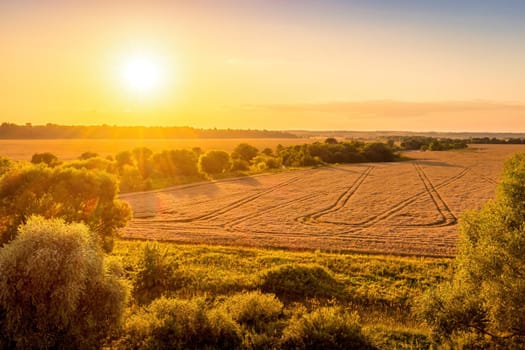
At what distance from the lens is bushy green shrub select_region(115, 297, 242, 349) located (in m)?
14.0

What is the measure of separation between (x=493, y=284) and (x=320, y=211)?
104 feet

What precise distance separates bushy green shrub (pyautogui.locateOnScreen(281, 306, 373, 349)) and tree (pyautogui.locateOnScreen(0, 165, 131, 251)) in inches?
494

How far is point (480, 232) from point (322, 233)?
796 inches

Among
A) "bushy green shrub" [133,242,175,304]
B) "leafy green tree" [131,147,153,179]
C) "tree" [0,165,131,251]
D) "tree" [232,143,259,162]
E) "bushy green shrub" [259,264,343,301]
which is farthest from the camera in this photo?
"tree" [232,143,259,162]

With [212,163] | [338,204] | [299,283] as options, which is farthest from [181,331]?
[212,163]

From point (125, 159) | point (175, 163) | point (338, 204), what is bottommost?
point (338, 204)

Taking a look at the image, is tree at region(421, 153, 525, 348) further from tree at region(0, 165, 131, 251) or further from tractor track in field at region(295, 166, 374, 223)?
tractor track in field at region(295, 166, 374, 223)

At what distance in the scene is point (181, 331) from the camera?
1418cm

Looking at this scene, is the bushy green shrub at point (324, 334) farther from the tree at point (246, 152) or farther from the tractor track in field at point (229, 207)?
the tree at point (246, 152)

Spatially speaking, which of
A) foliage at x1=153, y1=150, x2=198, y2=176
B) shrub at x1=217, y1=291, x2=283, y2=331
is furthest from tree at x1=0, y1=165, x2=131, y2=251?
foliage at x1=153, y1=150, x2=198, y2=176

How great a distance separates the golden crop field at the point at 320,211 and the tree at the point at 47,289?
19535 millimetres

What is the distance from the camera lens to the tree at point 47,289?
476 inches

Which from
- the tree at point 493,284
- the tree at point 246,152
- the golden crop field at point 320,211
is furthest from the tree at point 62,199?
the tree at point 246,152

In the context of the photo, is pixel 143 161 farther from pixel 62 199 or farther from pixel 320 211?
pixel 62 199
